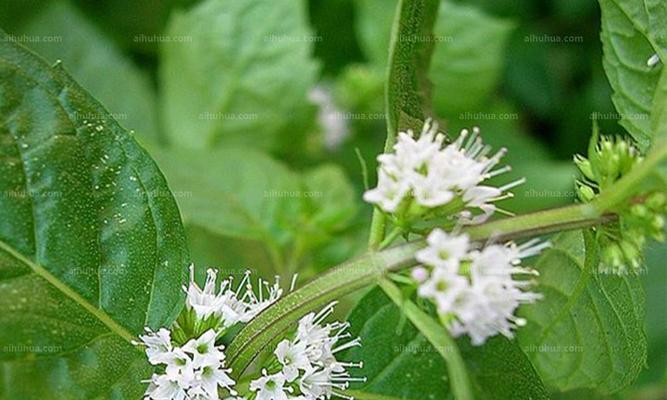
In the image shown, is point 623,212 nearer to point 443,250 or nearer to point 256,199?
point 443,250

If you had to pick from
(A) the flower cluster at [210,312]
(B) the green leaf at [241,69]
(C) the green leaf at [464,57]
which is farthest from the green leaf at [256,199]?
(A) the flower cluster at [210,312]

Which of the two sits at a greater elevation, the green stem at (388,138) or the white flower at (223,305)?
the green stem at (388,138)

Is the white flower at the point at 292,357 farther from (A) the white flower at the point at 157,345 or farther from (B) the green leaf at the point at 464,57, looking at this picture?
(B) the green leaf at the point at 464,57

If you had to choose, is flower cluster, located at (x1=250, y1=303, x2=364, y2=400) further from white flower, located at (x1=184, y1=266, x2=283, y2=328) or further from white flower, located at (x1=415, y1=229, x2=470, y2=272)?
white flower, located at (x1=415, y1=229, x2=470, y2=272)

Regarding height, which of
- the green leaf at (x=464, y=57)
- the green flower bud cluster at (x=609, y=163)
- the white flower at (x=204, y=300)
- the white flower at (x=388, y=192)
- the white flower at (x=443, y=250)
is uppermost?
the green flower bud cluster at (x=609, y=163)

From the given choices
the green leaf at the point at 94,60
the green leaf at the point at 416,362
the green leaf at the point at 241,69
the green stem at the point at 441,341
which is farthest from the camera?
the green leaf at the point at 94,60

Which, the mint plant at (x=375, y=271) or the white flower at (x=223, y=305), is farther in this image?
the white flower at (x=223, y=305)

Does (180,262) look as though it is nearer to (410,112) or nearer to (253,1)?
(410,112)

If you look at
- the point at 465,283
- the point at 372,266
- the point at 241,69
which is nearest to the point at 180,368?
the point at 372,266
